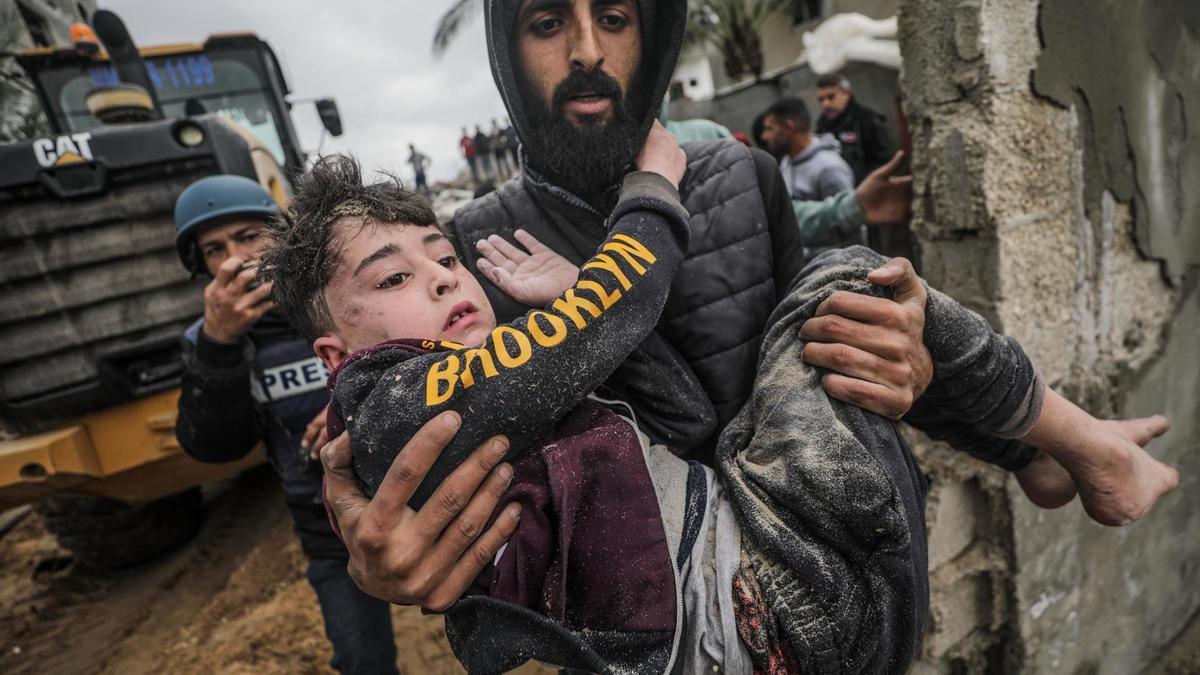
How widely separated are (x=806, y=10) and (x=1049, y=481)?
1347 cm

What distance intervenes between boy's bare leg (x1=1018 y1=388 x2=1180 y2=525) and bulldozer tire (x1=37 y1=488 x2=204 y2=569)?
16.5ft

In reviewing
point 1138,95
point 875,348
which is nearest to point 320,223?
point 875,348

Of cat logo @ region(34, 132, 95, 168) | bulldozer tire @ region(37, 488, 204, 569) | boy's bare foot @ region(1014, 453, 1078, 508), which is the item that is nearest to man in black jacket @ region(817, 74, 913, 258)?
boy's bare foot @ region(1014, 453, 1078, 508)

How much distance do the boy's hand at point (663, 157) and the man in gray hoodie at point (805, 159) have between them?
2126mm

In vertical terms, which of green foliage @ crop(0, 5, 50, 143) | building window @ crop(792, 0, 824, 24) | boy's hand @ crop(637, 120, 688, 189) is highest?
green foliage @ crop(0, 5, 50, 143)

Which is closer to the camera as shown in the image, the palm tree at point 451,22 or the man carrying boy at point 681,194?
the man carrying boy at point 681,194

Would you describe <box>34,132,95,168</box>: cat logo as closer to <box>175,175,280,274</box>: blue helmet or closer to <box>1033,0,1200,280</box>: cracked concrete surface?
<box>175,175,280,274</box>: blue helmet

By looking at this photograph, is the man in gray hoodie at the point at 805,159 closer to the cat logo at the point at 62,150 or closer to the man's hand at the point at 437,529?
the man's hand at the point at 437,529

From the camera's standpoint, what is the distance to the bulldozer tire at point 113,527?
376 centimetres

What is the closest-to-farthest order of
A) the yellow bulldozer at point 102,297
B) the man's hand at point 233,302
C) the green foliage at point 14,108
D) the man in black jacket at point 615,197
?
the man in black jacket at point 615,197, the man's hand at point 233,302, the yellow bulldozer at point 102,297, the green foliage at point 14,108

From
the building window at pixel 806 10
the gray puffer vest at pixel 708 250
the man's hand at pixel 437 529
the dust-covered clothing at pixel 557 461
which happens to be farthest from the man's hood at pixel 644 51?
the building window at pixel 806 10

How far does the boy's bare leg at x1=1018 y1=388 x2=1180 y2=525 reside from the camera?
1230mm

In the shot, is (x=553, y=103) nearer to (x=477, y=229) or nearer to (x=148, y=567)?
(x=477, y=229)

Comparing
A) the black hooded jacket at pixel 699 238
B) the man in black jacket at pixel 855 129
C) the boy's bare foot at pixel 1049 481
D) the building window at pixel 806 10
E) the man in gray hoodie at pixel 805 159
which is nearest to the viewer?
the black hooded jacket at pixel 699 238
